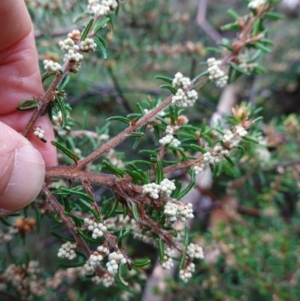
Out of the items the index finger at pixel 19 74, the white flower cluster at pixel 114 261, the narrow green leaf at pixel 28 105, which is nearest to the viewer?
the white flower cluster at pixel 114 261

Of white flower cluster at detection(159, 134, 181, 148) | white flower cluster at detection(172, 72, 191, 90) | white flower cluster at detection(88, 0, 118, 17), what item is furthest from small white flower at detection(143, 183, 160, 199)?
white flower cluster at detection(88, 0, 118, 17)

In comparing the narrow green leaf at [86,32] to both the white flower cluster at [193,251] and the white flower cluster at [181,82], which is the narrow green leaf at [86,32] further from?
the white flower cluster at [193,251]

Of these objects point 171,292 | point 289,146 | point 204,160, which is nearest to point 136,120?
point 204,160

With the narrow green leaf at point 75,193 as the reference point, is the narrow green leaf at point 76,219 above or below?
below

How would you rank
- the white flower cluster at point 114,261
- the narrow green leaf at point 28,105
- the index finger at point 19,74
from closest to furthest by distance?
1. the white flower cluster at point 114,261
2. the narrow green leaf at point 28,105
3. the index finger at point 19,74

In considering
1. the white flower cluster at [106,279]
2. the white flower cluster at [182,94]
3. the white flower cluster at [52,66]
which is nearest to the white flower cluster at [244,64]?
the white flower cluster at [182,94]

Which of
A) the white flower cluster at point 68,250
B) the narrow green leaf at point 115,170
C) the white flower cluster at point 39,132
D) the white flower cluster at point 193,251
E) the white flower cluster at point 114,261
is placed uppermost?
the white flower cluster at point 39,132

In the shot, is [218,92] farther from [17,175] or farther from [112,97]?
[17,175]
